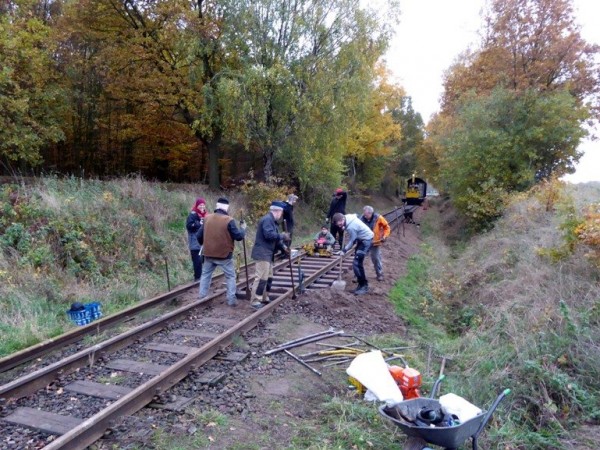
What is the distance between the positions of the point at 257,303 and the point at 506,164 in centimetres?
1612

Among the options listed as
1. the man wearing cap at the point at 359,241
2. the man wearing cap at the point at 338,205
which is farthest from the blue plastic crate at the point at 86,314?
the man wearing cap at the point at 338,205

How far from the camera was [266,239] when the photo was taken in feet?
26.7

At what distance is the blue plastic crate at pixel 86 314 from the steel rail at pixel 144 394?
267cm

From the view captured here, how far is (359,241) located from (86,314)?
216 inches

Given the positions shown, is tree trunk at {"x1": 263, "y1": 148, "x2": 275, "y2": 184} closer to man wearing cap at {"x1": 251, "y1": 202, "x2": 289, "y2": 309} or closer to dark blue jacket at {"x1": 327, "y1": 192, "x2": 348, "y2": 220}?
dark blue jacket at {"x1": 327, "y1": 192, "x2": 348, "y2": 220}

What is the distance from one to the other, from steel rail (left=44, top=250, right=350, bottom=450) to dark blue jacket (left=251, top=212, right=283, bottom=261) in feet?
3.71

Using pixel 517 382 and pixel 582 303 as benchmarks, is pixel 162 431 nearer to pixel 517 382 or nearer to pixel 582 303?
pixel 517 382

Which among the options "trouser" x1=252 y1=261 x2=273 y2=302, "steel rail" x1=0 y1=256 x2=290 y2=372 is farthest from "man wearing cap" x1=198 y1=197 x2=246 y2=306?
"steel rail" x1=0 y1=256 x2=290 y2=372

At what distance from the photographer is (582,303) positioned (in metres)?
6.93

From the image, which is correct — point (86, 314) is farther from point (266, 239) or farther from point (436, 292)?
point (436, 292)

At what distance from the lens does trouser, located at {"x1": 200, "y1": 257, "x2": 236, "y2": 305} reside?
8188 millimetres

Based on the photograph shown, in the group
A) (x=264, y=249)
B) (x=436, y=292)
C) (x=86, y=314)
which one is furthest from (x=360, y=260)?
(x=86, y=314)

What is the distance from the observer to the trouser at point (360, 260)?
31.3ft

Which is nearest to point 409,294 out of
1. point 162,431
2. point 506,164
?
point 162,431
